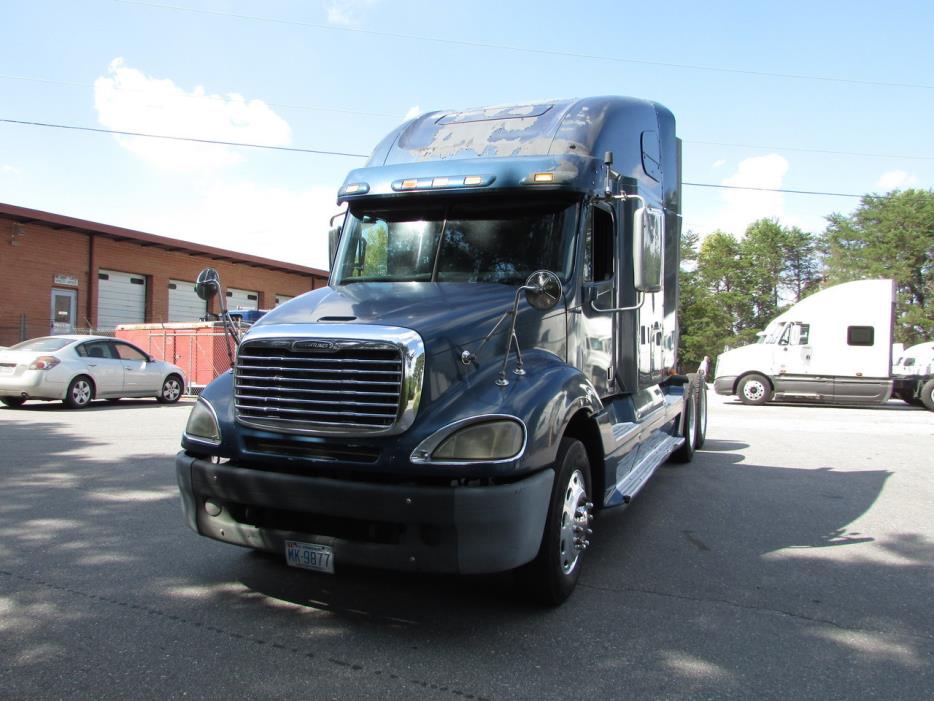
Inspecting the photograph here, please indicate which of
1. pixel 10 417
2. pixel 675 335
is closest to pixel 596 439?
pixel 675 335

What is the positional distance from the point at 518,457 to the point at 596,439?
3.82 ft

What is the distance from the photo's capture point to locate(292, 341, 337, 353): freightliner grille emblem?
11.7 ft

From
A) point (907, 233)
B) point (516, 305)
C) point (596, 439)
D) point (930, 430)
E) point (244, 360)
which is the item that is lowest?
point (930, 430)

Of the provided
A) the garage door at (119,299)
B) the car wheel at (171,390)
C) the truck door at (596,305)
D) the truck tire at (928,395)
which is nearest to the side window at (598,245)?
the truck door at (596,305)

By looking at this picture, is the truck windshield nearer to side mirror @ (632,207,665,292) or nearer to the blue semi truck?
the blue semi truck

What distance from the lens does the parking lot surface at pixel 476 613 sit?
3.07m

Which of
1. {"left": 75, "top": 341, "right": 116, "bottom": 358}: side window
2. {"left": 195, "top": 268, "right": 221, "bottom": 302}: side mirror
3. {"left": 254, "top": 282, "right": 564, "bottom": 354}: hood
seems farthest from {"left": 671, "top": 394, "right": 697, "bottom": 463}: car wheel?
{"left": 75, "top": 341, "right": 116, "bottom": 358}: side window

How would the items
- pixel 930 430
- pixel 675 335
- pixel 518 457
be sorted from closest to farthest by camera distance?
pixel 518 457 < pixel 675 335 < pixel 930 430

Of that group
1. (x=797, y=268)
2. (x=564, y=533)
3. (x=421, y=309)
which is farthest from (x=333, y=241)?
(x=797, y=268)

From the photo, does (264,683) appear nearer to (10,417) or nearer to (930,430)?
(10,417)

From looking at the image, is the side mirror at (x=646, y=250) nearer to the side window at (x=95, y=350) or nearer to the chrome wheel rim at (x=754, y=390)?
the side window at (x=95, y=350)

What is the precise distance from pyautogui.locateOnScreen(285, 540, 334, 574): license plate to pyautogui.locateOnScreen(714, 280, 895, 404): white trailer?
18008 mm

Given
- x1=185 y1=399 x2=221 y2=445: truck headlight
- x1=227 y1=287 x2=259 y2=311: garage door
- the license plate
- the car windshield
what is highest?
x1=227 y1=287 x2=259 y2=311: garage door

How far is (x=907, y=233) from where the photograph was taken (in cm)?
5050
